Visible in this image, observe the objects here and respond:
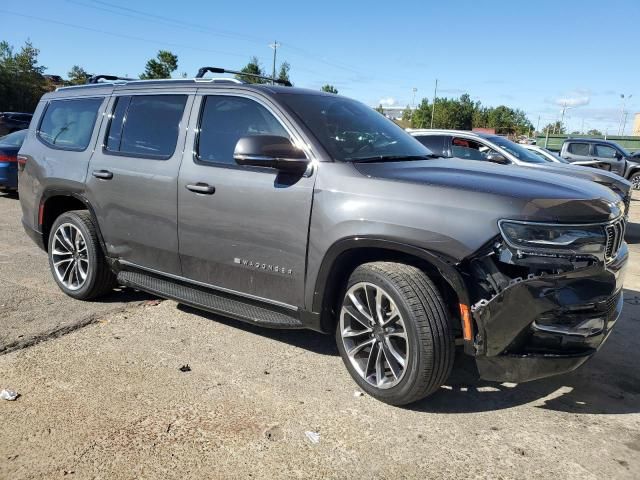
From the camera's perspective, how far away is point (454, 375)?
11.9 ft

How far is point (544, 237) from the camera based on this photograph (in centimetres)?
272

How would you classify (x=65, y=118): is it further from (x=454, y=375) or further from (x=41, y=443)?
(x=454, y=375)

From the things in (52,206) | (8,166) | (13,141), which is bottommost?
(8,166)

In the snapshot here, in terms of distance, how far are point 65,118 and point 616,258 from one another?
4749mm

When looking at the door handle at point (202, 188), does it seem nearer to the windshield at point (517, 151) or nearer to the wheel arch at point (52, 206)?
the wheel arch at point (52, 206)

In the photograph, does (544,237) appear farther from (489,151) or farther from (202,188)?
(489,151)

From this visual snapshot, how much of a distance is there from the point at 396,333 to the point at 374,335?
0.19 meters

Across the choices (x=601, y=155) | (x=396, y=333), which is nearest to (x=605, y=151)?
(x=601, y=155)

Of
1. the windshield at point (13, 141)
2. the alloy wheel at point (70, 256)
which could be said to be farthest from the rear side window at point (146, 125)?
the windshield at point (13, 141)

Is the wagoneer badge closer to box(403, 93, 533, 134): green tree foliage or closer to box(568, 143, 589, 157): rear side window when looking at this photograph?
box(568, 143, 589, 157): rear side window

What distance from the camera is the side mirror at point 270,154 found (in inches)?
128

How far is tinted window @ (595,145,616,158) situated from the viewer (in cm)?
1773

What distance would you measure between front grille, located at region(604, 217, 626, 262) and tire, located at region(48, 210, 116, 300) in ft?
12.8

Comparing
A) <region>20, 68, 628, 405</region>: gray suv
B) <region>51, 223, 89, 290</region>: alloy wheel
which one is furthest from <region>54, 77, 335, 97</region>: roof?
<region>51, 223, 89, 290</region>: alloy wheel
